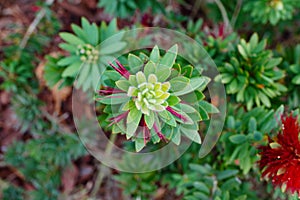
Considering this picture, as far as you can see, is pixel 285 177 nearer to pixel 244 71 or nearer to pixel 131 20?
pixel 244 71

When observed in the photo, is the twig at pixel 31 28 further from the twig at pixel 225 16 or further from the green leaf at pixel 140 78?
the green leaf at pixel 140 78

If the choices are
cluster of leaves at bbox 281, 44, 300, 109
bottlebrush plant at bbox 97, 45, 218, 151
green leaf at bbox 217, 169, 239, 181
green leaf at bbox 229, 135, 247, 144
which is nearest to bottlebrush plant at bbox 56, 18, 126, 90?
bottlebrush plant at bbox 97, 45, 218, 151

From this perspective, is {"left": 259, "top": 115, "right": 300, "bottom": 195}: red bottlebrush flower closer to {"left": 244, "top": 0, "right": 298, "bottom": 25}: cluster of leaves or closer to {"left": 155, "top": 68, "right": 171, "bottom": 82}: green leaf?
{"left": 155, "top": 68, "right": 171, "bottom": 82}: green leaf

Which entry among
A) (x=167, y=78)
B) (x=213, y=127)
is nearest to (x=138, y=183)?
(x=213, y=127)

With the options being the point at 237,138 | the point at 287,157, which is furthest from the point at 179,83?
the point at 237,138

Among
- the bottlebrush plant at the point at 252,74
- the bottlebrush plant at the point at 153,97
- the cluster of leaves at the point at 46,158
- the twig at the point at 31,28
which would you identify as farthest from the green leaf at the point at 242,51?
the twig at the point at 31,28

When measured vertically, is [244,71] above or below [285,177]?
above

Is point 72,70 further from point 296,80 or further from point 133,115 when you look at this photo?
point 296,80
